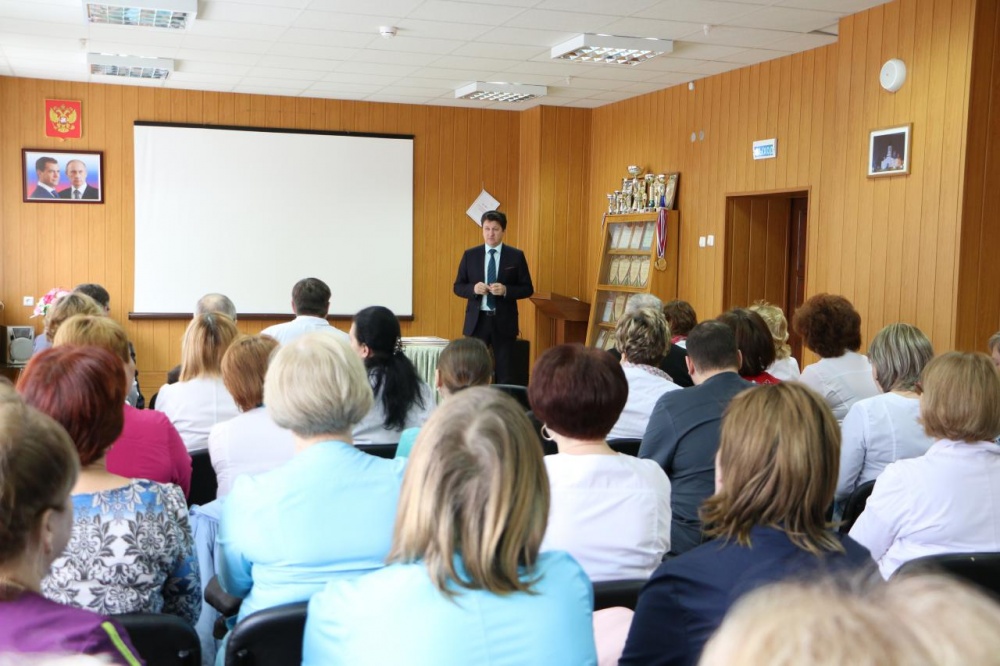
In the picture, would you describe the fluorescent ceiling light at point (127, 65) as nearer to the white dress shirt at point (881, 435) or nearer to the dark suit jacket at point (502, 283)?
the dark suit jacket at point (502, 283)

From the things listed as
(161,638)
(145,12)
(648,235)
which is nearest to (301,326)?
(145,12)

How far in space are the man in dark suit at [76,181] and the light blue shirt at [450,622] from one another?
9.27m

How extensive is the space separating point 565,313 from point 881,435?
23.5ft

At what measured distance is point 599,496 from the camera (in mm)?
2305

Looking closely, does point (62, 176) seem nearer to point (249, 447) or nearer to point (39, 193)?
point (39, 193)

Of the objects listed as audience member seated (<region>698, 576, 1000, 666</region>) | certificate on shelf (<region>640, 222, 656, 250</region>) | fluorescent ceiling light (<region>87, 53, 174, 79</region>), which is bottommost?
audience member seated (<region>698, 576, 1000, 666</region>)

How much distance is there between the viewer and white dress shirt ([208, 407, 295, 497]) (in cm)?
317

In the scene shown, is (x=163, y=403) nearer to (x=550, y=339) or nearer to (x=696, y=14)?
(x=696, y=14)

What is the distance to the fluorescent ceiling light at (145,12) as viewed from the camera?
6.30 meters

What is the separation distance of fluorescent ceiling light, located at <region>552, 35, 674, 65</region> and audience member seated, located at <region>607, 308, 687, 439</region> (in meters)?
3.55

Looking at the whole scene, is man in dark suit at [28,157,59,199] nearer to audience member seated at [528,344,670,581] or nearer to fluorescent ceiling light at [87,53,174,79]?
fluorescent ceiling light at [87,53,174,79]

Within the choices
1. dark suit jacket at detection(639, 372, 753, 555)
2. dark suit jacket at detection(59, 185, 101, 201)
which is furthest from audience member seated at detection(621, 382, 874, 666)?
dark suit jacket at detection(59, 185, 101, 201)

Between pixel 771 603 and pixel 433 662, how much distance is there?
0.96m

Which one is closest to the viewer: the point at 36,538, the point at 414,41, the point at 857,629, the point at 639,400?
the point at 857,629
